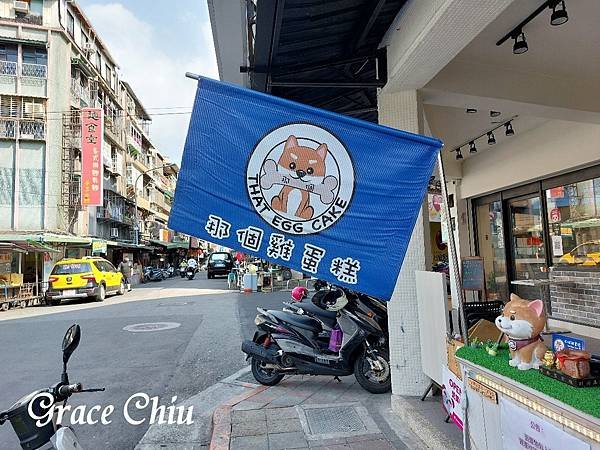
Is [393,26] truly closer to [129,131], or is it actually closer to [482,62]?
[482,62]

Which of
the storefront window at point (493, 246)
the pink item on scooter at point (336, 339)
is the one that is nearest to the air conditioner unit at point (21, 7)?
the storefront window at point (493, 246)

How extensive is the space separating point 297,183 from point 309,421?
2333mm

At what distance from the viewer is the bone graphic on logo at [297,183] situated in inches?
111

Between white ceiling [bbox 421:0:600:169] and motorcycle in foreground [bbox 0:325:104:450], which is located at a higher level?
white ceiling [bbox 421:0:600:169]

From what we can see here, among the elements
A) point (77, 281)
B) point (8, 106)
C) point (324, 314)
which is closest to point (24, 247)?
point (77, 281)

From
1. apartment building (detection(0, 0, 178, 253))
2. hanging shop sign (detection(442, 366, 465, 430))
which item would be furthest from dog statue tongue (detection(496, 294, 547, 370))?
apartment building (detection(0, 0, 178, 253))

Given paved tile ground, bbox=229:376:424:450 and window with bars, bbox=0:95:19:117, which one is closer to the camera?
paved tile ground, bbox=229:376:424:450

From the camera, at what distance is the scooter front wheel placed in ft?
16.5

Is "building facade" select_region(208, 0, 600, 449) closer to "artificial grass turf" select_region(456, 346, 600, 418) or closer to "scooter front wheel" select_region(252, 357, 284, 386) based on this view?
"artificial grass turf" select_region(456, 346, 600, 418)

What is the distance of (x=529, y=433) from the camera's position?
1.91 m

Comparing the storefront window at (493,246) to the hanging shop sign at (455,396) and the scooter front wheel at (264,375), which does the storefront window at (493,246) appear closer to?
the scooter front wheel at (264,375)

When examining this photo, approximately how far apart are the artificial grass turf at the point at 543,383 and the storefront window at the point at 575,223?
4.96m

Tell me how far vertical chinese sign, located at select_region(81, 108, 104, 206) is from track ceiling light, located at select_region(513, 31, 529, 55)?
2168 centimetres

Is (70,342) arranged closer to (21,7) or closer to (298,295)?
(298,295)
